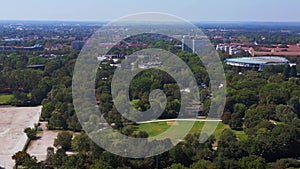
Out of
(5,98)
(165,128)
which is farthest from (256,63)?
(5,98)

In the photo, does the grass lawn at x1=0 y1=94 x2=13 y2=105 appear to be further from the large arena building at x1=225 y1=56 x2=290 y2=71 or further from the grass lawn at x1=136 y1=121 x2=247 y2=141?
the large arena building at x1=225 y1=56 x2=290 y2=71

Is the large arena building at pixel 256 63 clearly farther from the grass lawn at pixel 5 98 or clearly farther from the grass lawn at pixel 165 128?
the grass lawn at pixel 5 98

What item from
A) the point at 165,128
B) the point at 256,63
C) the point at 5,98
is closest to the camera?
the point at 165,128

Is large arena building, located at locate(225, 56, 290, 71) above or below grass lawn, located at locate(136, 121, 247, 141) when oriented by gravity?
above

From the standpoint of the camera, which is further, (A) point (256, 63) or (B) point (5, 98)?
(A) point (256, 63)

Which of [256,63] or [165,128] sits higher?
[256,63]

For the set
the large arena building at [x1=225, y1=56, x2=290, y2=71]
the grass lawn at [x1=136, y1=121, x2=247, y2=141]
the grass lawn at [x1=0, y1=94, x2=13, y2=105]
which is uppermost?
the large arena building at [x1=225, y1=56, x2=290, y2=71]

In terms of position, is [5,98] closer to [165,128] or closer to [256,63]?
[165,128]

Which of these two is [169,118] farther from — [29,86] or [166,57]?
[166,57]

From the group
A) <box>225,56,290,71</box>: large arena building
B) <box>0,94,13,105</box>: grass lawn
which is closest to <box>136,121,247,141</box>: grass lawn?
<box>0,94,13,105</box>: grass lawn

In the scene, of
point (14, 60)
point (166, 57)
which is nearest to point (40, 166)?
point (166, 57)

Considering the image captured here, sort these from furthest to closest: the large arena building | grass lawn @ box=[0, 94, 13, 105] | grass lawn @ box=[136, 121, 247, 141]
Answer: the large arena building, grass lawn @ box=[0, 94, 13, 105], grass lawn @ box=[136, 121, 247, 141]
